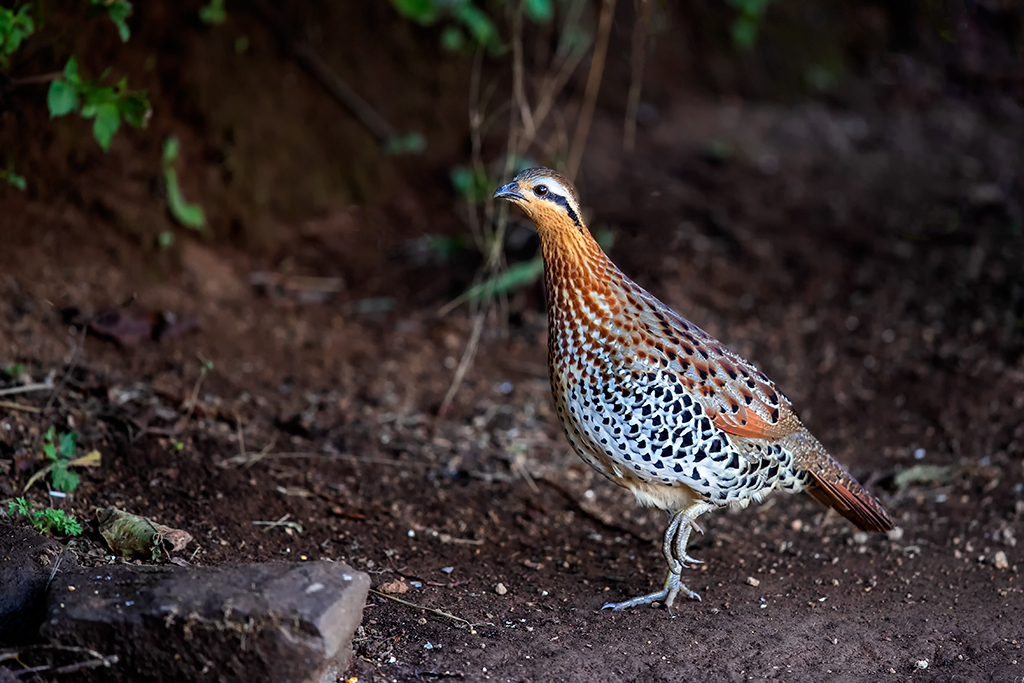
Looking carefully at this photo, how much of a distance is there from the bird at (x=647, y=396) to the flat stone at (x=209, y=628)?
134cm

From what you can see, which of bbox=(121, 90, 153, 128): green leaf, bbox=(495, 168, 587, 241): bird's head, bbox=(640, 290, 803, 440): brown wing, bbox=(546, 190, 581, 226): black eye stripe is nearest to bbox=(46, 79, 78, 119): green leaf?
bbox=(121, 90, 153, 128): green leaf

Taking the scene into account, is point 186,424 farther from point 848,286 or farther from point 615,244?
point 848,286

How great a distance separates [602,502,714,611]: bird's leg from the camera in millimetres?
3918

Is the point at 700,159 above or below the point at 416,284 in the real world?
above

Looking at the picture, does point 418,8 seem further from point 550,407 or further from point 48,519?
point 48,519

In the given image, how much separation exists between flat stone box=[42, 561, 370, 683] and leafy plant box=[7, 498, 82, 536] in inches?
27.1

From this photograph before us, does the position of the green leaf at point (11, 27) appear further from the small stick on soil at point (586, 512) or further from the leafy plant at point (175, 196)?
the small stick on soil at point (586, 512)

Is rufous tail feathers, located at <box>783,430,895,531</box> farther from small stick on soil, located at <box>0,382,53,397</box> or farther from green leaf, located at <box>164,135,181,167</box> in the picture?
green leaf, located at <box>164,135,181,167</box>

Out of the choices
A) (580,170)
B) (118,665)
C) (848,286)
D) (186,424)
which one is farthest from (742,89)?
(118,665)

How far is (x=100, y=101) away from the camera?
13.7 ft

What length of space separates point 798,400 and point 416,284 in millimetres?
2616

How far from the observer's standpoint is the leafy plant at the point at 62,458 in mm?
3885

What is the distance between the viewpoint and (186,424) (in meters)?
4.69

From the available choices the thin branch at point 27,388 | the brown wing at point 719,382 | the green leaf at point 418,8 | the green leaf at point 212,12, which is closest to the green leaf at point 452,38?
the green leaf at point 418,8
